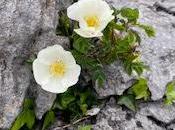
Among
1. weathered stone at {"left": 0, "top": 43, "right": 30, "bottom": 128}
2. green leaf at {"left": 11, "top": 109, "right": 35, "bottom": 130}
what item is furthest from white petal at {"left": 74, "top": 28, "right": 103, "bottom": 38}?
green leaf at {"left": 11, "top": 109, "right": 35, "bottom": 130}

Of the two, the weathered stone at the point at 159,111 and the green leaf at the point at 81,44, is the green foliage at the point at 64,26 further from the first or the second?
the weathered stone at the point at 159,111

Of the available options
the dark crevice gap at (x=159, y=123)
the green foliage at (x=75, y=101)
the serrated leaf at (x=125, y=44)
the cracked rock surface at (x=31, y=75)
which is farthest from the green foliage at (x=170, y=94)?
the green foliage at (x=75, y=101)

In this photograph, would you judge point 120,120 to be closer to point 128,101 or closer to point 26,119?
point 128,101

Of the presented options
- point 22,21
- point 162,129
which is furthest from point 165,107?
point 22,21

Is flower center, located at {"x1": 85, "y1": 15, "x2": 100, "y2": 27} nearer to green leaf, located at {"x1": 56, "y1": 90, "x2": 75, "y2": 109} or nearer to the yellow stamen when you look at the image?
the yellow stamen

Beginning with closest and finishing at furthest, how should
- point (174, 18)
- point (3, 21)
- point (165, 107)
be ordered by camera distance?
point (3, 21) < point (165, 107) < point (174, 18)

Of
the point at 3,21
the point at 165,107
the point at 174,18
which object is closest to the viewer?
the point at 3,21

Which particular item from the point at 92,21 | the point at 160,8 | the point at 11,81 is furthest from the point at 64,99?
the point at 160,8

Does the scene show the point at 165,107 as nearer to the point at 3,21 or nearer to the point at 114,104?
the point at 114,104
